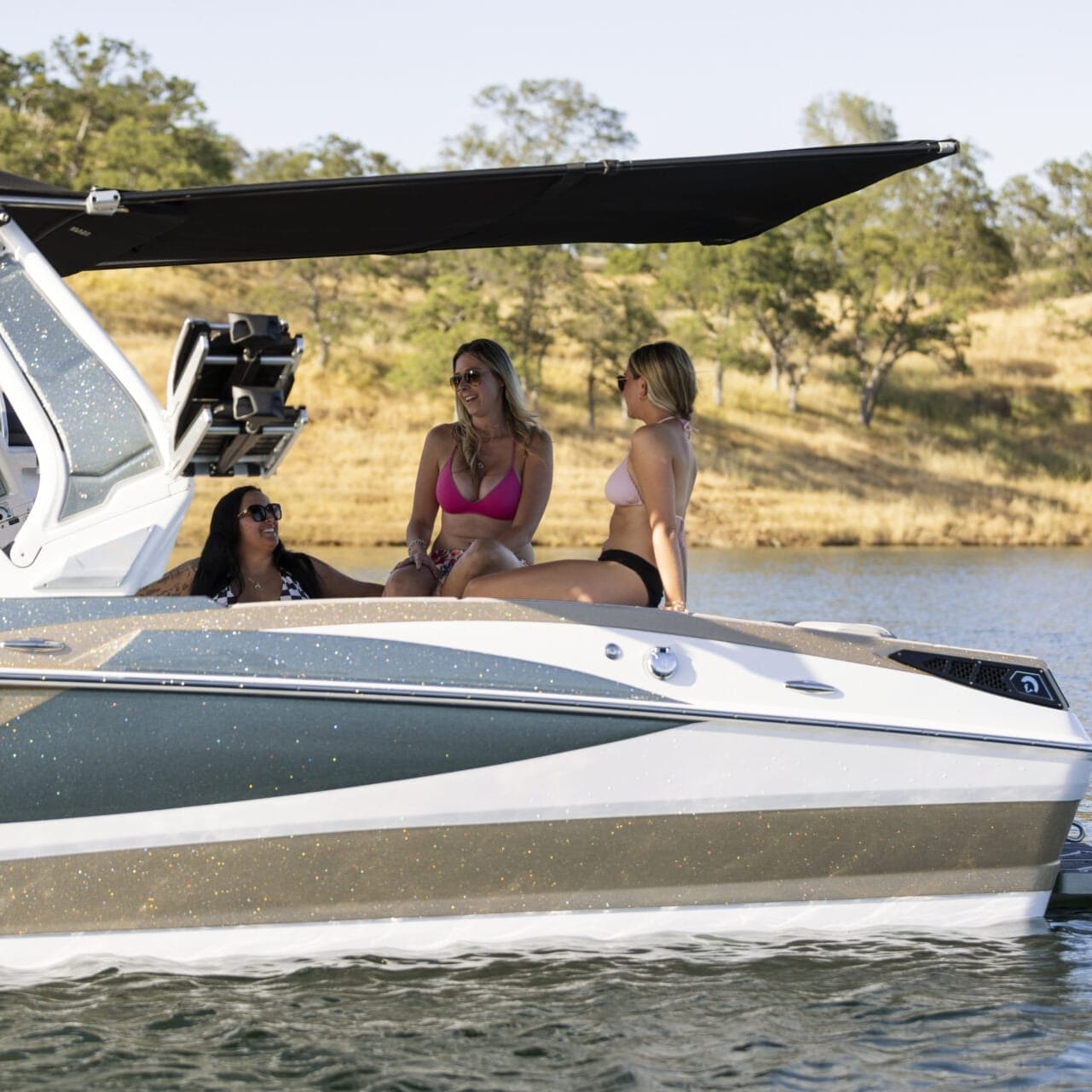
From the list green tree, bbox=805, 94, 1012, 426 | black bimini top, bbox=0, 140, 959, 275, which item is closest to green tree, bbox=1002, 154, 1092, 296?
green tree, bbox=805, 94, 1012, 426

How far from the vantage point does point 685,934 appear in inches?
176

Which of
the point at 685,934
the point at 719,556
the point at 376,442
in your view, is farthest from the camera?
the point at 376,442

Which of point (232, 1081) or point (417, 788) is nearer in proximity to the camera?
point (232, 1081)

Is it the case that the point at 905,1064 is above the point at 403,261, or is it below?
below

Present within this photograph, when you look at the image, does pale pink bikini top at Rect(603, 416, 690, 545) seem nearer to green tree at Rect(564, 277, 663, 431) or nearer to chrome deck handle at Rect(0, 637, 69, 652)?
chrome deck handle at Rect(0, 637, 69, 652)

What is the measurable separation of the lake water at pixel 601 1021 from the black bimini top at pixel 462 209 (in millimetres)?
2132

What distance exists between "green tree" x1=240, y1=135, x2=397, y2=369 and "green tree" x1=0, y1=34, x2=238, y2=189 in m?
3.45

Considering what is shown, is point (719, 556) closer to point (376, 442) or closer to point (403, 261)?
point (376, 442)

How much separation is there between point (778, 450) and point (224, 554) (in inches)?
1422

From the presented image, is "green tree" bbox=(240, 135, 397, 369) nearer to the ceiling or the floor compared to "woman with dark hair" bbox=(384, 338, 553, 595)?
nearer to the ceiling

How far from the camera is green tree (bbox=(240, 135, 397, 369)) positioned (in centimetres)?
4497

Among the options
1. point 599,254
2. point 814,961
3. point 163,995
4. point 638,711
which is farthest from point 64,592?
point 599,254

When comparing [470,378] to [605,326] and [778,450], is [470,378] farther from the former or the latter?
[605,326]

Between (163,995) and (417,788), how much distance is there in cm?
89
